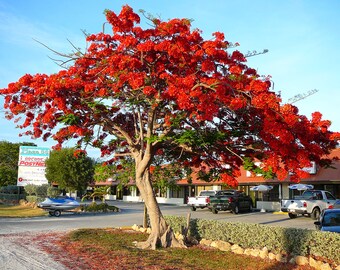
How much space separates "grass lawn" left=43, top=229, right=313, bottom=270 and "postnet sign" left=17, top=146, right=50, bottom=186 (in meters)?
28.1

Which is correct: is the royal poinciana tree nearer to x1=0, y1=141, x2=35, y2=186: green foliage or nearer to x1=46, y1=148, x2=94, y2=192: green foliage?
x1=46, y1=148, x2=94, y2=192: green foliage

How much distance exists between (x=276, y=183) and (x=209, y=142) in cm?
2361

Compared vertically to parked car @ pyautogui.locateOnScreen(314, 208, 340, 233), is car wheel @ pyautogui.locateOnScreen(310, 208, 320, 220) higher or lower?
lower

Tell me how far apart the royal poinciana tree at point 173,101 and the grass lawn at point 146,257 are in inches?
39.5

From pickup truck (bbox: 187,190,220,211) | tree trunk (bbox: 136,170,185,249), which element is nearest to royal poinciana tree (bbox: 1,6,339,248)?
tree trunk (bbox: 136,170,185,249)

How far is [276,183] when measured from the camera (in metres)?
32.7

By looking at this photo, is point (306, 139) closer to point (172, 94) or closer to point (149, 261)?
point (172, 94)

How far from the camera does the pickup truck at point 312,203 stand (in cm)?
2345

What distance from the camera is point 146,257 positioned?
10.0 meters

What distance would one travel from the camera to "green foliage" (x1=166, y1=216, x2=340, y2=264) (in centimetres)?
942

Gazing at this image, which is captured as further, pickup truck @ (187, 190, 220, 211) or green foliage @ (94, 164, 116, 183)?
pickup truck @ (187, 190, 220, 211)

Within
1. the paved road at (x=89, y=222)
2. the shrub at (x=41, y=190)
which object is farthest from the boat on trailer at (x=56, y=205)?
the shrub at (x=41, y=190)

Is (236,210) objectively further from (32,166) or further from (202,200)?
(32,166)

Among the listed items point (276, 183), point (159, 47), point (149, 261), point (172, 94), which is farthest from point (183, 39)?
point (276, 183)
